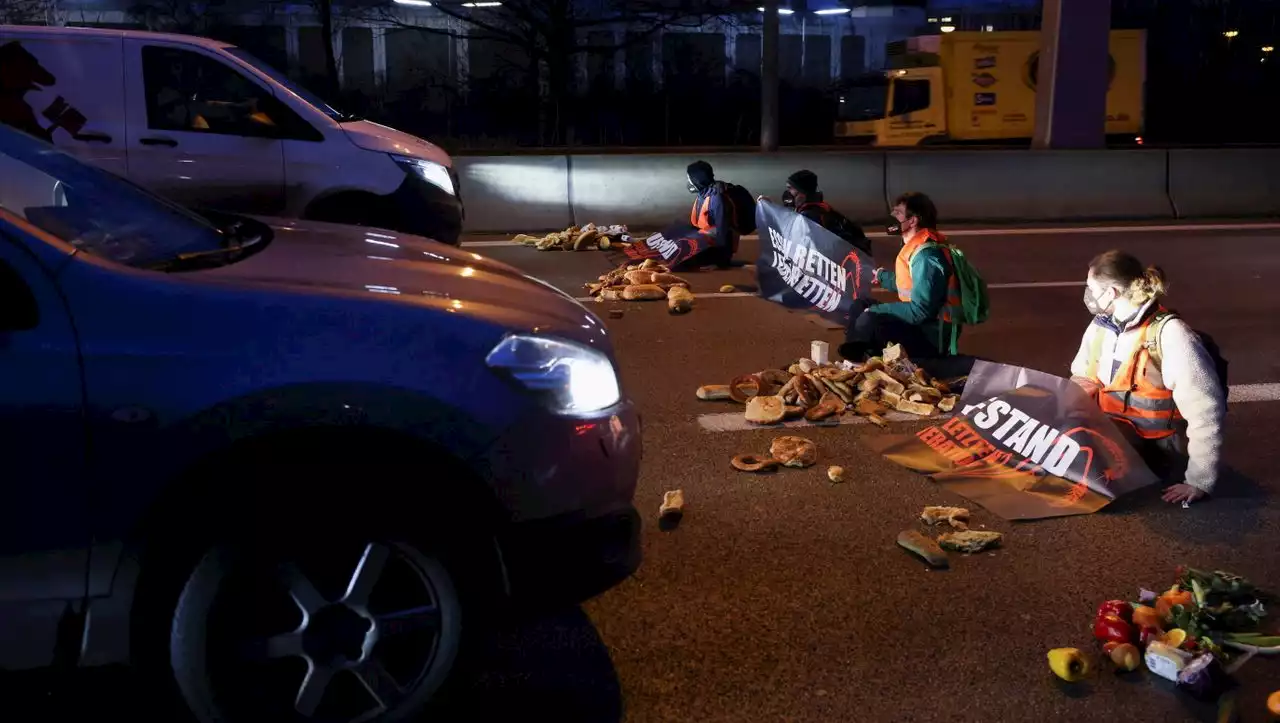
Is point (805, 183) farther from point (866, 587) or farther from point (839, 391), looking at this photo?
point (866, 587)

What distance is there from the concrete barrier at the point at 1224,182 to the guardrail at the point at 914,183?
12 millimetres

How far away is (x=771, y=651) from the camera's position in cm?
397

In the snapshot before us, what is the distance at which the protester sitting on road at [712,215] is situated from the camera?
11.2 m

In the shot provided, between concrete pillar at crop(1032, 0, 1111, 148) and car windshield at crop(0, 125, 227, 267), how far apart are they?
50.3ft

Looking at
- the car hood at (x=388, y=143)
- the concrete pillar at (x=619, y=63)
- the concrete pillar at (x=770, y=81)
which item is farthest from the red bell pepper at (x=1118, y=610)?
the concrete pillar at (x=619, y=63)

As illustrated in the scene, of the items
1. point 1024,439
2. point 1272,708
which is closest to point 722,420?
point 1024,439

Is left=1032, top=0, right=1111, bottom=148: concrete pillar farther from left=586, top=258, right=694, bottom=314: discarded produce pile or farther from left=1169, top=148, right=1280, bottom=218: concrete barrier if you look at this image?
left=586, top=258, right=694, bottom=314: discarded produce pile

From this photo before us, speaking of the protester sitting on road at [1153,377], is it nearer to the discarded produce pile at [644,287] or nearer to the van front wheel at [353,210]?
the discarded produce pile at [644,287]

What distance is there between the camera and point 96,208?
3756 mm

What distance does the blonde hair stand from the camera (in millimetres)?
5215

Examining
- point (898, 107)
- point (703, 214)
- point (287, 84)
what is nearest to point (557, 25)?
point (898, 107)

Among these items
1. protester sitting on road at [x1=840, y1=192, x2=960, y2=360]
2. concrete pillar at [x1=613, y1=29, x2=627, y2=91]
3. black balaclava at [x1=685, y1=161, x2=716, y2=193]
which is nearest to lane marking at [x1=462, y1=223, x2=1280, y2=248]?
black balaclava at [x1=685, y1=161, x2=716, y2=193]

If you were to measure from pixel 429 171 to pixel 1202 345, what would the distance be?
6175 millimetres

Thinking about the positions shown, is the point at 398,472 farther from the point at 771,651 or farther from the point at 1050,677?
the point at 1050,677
